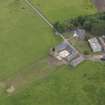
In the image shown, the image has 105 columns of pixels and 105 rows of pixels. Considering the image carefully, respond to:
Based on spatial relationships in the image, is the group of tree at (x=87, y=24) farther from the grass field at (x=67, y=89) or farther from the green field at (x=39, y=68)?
the grass field at (x=67, y=89)

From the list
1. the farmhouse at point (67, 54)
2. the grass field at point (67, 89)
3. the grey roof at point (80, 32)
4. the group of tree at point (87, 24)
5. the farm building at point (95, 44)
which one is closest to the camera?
the grass field at point (67, 89)

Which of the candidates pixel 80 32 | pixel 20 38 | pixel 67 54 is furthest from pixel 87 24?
pixel 20 38

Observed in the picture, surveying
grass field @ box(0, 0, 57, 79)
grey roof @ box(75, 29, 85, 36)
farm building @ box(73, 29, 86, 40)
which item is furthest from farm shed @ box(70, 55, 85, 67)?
grey roof @ box(75, 29, 85, 36)

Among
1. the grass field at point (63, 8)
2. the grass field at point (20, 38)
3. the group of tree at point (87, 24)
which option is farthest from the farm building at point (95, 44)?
the grass field at point (63, 8)

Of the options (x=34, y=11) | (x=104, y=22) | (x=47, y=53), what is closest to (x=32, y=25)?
(x=34, y=11)

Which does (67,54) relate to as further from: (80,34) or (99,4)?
(99,4)

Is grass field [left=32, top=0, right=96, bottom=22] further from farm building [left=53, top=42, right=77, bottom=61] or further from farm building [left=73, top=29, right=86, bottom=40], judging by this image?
A: farm building [left=53, top=42, right=77, bottom=61]

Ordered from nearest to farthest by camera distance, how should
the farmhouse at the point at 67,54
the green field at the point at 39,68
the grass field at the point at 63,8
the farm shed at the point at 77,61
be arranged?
the green field at the point at 39,68, the farm shed at the point at 77,61, the farmhouse at the point at 67,54, the grass field at the point at 63,8
